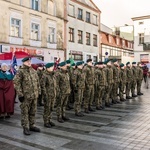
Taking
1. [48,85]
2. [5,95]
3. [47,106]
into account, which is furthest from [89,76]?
[5,95]

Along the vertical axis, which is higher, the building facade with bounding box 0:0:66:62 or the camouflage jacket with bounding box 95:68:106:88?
the building facade with bounding box 0:0:66:62

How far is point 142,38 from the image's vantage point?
4319cm

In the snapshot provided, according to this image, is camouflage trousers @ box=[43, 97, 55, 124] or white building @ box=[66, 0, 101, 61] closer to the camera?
camouflage trousers @ box=[43, 97, 55, 124]

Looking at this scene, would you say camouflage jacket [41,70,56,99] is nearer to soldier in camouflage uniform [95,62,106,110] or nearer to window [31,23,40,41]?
soldier in camouflage uniform [95,62,106,110]

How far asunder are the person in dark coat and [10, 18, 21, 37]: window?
15.1 meters

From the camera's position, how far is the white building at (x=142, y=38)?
42406 mm

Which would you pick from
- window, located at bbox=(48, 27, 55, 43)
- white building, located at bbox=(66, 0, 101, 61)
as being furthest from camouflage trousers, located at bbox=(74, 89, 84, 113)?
white building, located at bbox=(66, 0, 101, 61)

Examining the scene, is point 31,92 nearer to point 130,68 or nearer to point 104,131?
point 104,131

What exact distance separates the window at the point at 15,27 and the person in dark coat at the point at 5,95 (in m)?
15.1

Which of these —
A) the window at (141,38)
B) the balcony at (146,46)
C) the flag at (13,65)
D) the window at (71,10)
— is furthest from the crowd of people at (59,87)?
the window at (141,38)

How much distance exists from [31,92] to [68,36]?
81.0ft

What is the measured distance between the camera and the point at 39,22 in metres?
26.3

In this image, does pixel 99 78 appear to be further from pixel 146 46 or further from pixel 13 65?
pixel 146 46

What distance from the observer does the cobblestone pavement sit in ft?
19.1
